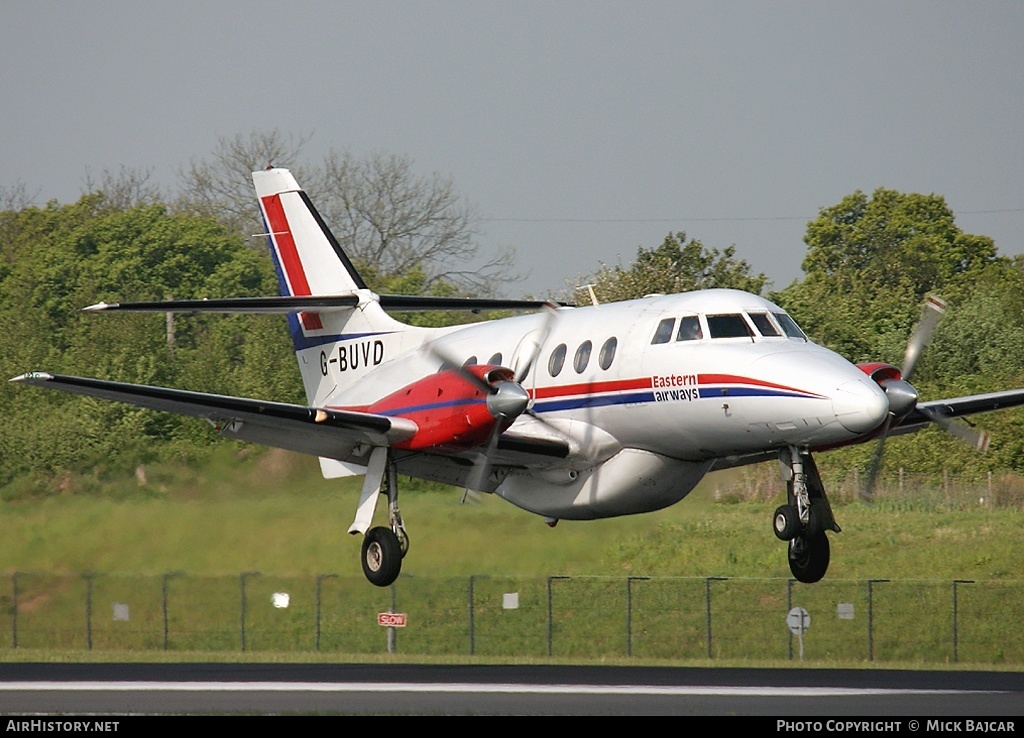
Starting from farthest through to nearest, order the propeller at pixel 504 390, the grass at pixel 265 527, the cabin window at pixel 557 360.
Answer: the grass at pixel 265 527 < the cabin window at pixel 557 360 < the propeller at pixel 504 390

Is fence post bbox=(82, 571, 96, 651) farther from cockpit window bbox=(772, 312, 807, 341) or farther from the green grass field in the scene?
cockpit window bbox=(772, 312, 807, 341)

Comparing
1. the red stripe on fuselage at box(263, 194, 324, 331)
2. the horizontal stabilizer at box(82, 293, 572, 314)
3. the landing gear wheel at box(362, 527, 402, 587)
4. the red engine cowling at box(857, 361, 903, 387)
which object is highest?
the red stripe on fuselage at box(263, 194, 324, 331)

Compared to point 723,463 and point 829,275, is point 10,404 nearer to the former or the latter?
point 723,463

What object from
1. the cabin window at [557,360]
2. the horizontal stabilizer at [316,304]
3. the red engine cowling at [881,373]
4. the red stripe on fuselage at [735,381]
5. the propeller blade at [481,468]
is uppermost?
the horizontal stabilizer at [316,304]

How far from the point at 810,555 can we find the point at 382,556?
6710mm

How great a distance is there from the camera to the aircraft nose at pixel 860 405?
20.5 m

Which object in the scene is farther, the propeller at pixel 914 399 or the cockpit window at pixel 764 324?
the cockpit window at pixel 764 324

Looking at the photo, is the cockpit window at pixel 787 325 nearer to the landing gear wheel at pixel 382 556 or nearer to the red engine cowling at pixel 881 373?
the red engine cowling at pixel 881 373

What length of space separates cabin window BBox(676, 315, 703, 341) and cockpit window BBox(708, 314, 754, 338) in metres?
0.18

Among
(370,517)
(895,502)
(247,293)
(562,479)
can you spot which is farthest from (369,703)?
(247,293)

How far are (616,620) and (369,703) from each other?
55.7 feet

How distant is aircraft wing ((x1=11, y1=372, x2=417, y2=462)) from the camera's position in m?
22.9

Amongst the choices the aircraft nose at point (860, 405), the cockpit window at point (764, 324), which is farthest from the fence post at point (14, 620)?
the aircraft nose at point (860, 405)

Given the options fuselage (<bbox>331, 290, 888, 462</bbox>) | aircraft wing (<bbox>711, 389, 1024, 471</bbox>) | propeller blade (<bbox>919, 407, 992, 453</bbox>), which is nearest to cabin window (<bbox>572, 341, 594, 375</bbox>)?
fuselage (<bbox>331, 290, 888, 462</bbox>)
